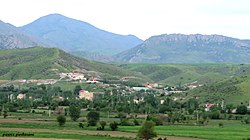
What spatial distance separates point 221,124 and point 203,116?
52.8ft

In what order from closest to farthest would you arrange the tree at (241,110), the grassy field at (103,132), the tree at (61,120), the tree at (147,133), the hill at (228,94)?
the tree at (147,133) < the grassy field at (103,132) < the tree at (61,120) < the tree at (241,110) < the hill at (228,94)

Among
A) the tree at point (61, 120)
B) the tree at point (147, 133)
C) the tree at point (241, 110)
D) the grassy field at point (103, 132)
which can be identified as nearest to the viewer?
the tree at point (147, 133)

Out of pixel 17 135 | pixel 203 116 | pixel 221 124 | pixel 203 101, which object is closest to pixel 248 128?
pixel 221 124

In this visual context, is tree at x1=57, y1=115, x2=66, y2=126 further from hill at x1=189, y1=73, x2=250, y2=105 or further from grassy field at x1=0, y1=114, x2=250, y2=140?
hill at x1=189, y1=73, x2=250, y2=105

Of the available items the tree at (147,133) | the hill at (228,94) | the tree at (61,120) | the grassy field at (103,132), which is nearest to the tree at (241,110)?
the hill at (228,94)

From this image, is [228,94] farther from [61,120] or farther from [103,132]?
[103,132]

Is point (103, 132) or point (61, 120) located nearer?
point (103, 132)

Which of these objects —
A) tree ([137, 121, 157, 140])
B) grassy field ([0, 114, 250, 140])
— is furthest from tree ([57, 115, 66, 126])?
tree ([137, 121, 157, 140])

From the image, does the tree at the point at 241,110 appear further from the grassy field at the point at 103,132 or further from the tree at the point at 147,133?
the tree at the point at 147,133

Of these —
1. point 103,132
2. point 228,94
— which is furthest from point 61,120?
point 228,94

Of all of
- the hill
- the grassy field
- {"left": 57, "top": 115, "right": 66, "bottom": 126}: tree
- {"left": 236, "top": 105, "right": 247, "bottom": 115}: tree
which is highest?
the hill

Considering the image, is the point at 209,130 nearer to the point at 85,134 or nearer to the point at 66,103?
the point at 85,134

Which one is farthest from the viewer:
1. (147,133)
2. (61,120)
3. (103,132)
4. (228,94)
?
(228,94)

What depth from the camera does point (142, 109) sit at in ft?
506
